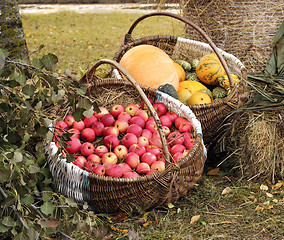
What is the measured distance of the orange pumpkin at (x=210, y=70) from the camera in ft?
10.0

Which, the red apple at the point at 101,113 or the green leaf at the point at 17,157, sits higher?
the green leaf at the point at 17,157

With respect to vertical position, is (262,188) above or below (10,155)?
below

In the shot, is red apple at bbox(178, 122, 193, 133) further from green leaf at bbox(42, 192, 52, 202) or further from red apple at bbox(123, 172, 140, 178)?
green leaf at bbox(42, 192, 52, 202)

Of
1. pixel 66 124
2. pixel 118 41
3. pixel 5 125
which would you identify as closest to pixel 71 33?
pixel 118 41

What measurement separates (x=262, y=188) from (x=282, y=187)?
16cm

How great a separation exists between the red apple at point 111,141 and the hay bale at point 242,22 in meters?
1.94

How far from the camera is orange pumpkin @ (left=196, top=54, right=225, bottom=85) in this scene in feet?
10.0

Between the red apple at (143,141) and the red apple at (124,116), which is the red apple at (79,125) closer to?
the red apple at (124,116)

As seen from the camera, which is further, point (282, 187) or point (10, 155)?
point (282, 187)

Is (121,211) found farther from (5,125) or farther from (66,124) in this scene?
(5,125)

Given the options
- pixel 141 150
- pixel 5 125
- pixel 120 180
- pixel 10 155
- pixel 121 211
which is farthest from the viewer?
pixel 141 150

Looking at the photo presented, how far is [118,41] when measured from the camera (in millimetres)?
5945

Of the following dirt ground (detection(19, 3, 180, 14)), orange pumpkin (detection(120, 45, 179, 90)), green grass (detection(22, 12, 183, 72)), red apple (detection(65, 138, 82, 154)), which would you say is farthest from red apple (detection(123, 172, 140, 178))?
dirt ground (detection(19, 3, 180, 14))

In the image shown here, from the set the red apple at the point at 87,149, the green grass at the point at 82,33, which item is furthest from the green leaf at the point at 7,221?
the green grass at the point at 82,33
